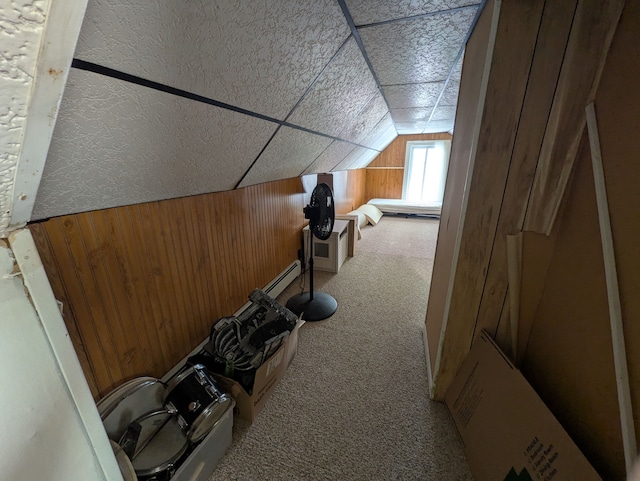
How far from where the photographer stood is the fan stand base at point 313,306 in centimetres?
227

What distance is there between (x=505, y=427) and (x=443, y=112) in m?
3.47

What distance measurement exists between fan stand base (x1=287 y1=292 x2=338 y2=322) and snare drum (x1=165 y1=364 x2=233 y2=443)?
1082 mm

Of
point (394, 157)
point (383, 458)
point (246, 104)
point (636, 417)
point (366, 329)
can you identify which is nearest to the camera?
point (636, 417)

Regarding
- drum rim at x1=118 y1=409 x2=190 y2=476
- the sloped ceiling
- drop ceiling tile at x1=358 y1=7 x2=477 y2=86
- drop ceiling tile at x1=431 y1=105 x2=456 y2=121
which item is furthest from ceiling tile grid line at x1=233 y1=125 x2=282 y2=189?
drop ceiling tile at x1=431 y1=105 x2=456 y2=121

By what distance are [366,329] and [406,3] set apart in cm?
204

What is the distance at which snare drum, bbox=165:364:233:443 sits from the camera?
111cm

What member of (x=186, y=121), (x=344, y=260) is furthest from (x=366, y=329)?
(x=186, y=121)

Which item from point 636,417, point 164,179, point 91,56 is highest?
point 91,56

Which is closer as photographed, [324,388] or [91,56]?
[91,56]

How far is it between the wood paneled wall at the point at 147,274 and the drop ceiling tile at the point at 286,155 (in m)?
0.17

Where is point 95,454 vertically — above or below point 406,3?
below

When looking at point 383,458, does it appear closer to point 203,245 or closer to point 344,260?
point 203,245

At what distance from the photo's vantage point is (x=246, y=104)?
1.12m

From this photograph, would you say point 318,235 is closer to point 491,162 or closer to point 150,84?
point 491,162
